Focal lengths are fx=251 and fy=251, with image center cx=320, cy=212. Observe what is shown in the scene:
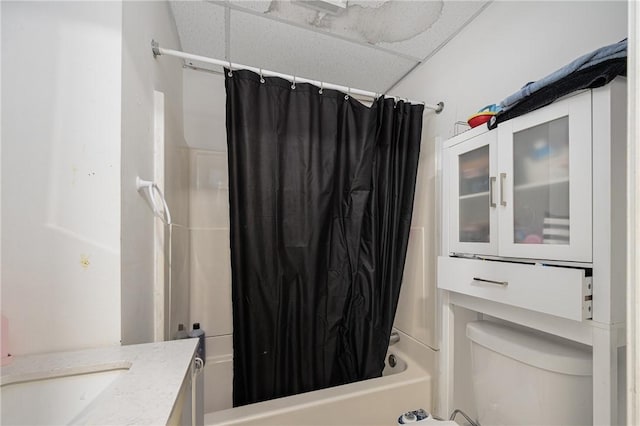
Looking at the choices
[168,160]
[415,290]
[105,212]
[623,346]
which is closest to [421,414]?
[415,290]

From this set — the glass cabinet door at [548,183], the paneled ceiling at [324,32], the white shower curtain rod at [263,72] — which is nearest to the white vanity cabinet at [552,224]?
the glass cabinet door at [548,183]

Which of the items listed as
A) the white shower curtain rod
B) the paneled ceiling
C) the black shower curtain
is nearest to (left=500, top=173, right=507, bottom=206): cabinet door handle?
the black shower curtain

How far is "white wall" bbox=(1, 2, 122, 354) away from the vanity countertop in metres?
0.08

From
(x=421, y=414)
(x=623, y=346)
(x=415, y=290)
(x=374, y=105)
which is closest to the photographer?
(x=623, y=346)

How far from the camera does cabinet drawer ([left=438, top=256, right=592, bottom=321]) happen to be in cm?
61

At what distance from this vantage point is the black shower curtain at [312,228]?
1.16 m

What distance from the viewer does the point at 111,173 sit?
68 centimetres

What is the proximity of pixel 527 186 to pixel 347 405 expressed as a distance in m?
1.11

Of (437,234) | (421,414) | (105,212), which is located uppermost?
(105,212)

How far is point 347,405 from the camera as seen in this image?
1.10 metres

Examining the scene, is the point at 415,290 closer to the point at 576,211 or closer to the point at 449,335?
the point at 449,335

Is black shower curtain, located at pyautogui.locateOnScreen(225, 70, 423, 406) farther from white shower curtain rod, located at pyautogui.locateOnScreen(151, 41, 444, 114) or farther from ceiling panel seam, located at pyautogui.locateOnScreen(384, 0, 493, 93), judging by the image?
ceiling panel seam, located at pyautogui.locateOnScreen(384, 0, 493, 93)

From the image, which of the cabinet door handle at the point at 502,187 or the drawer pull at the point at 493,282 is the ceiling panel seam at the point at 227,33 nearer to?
the cabinet door handle at the point at 502,187

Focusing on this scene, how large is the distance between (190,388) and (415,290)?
4.11 feet
